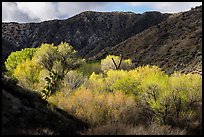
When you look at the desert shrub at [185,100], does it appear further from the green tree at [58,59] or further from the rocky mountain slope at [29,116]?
the green tree at [58,59]

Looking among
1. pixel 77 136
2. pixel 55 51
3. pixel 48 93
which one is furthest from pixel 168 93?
pixel 55 51

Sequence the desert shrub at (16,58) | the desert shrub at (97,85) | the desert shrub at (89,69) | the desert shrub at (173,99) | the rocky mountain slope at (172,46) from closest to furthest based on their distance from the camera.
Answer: the desert shrub at (173,99), the desert shrub at (97,85), the desert shrub at (89,69), the desert shrub at (16,58), the rocky mountain slope at (172,46)

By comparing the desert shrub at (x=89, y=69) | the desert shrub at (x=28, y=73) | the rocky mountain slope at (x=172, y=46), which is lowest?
the desert shrub at (x=28, y=73)

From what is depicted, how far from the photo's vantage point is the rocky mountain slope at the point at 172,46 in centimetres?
8573

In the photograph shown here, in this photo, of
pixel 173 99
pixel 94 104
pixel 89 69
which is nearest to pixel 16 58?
pixel 89 69

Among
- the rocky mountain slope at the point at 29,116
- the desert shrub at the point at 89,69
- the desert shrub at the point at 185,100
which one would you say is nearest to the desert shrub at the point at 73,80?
the desert shrub at the point at 89,69

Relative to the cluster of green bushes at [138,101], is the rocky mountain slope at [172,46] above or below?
above

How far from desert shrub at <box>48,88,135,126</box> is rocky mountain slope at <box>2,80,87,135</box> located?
6.19 metres

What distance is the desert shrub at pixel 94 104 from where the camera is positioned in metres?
40.7

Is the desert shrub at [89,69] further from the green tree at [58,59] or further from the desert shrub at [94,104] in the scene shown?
the desert shrub at [94,104]

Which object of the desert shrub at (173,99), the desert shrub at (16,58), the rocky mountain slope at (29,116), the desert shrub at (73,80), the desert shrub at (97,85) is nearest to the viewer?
the rocky mountain slope at (29,116)

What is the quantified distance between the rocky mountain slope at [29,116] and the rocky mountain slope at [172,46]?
46.0 meters

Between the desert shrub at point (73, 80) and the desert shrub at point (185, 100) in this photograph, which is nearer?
the desert shrub at point (185, 100)

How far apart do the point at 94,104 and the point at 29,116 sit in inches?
636
